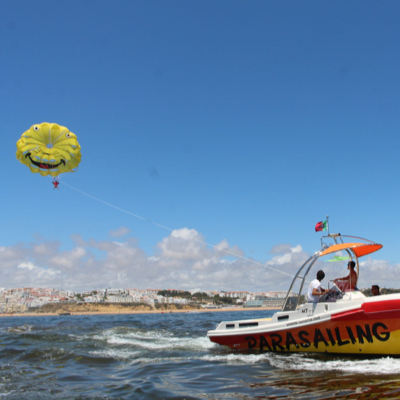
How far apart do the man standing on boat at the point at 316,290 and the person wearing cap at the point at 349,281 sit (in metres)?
0.84

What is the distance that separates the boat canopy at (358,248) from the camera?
10305 mm

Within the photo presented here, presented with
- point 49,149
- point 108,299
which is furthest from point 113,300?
point 49,149

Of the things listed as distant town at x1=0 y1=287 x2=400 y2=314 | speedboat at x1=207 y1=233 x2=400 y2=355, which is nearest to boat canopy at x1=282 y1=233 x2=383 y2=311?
speedboat at x1=207 y1=233 x2=400 y2=355

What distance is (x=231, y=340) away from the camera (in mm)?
11289

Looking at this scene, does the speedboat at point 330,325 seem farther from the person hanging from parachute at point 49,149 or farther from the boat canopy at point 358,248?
the person hanging from parachute at point 49,149

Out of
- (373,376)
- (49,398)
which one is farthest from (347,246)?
(49,398)

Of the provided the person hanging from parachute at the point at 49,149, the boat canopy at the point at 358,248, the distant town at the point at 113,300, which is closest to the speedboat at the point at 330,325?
the boat canopy at the point at 358,248

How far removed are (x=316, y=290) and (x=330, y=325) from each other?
1.09m

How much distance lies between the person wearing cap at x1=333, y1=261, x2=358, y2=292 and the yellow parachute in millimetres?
12414

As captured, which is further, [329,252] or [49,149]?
[49,149]

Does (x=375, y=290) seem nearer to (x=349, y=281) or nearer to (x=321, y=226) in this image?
(x=349, y=281)

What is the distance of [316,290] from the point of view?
10.1 meters

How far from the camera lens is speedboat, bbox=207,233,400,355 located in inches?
335

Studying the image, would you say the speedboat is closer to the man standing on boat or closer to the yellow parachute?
the man standing on boat
